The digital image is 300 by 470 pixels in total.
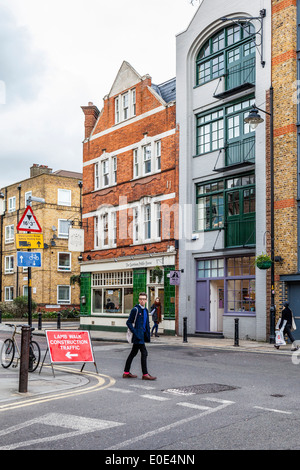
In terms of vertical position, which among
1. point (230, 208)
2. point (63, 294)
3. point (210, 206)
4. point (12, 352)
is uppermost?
point (210, 206)

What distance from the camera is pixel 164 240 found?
27.0 metres

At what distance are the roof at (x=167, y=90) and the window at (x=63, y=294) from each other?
20533 mm

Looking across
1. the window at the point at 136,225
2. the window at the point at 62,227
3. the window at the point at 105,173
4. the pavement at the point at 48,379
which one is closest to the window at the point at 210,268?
the window at the point at 136,225

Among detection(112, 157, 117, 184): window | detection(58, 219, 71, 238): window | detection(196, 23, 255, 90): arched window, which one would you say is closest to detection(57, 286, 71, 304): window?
detection(58, 219, 71, 238): window

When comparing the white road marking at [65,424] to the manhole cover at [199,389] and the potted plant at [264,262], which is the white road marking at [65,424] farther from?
the potted plant at [264,262]

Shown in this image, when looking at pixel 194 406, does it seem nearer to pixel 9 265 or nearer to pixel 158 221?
pixel 158 221

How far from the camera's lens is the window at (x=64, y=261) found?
4566 cm

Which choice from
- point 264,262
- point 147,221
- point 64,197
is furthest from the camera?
point 64,197

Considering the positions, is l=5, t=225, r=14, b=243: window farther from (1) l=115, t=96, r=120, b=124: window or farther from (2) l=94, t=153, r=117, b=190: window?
(1) l=115, t=96, r=120, b=124: window

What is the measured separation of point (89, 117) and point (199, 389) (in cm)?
2649

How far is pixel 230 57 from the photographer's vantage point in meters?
24.9

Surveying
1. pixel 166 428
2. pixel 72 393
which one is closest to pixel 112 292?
pixel 72 393
